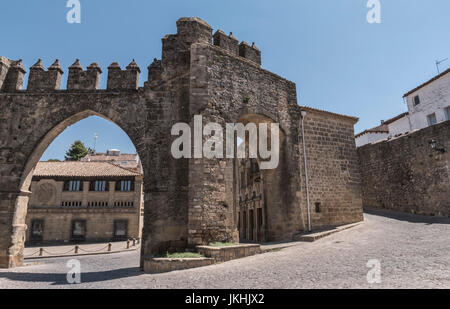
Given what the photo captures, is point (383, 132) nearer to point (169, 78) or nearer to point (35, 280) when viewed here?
point (169, 78)

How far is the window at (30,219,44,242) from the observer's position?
25.0 metres

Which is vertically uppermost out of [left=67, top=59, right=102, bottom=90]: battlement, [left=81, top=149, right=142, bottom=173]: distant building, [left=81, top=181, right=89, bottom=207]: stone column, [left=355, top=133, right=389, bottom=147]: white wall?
[left=81, top=149, right=142, bottom=173]: distant building

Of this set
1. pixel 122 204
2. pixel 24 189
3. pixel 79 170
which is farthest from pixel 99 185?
pixel 24 189

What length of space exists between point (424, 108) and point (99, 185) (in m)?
28.4

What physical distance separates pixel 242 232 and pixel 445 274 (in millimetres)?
15647

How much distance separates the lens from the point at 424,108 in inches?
847

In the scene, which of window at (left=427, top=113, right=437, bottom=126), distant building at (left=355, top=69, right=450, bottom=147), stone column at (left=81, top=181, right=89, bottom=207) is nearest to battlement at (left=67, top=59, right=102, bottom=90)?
distant building at (left=355, top=69, right=450, bottom=147)

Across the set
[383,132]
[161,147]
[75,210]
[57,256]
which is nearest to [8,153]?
[161,147]

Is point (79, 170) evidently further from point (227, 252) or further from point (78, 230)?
point (227, 252)

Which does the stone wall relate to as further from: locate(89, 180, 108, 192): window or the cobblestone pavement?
locate(89, 180, 108, 192): window

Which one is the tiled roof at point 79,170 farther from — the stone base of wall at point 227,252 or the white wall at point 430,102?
the white wall at point 430,102

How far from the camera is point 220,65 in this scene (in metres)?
9.99

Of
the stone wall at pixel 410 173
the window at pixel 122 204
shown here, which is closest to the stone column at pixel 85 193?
the window at pixel 122 204

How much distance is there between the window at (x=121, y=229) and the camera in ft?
84.4
